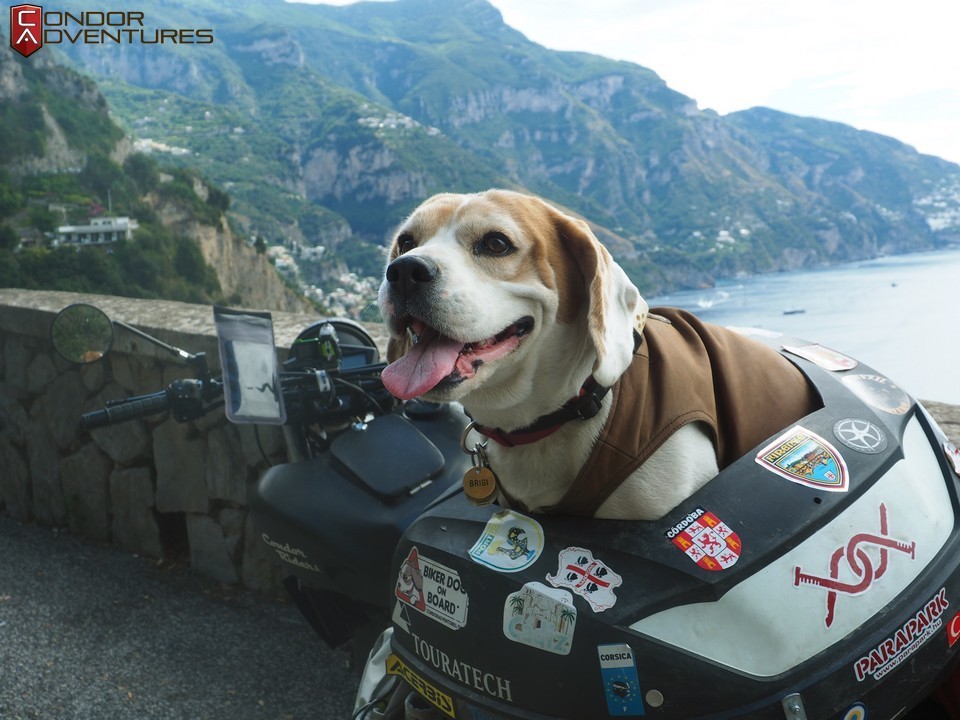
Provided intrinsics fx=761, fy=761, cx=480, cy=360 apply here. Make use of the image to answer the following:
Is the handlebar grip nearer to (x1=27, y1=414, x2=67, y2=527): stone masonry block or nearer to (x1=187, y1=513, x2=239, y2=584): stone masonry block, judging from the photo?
(x1=187, y1=513, x2=239, y2=584): stone masonry block

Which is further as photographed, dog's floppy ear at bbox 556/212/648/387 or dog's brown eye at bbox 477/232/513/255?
dog's brown eye at bbox 477/232/513/255

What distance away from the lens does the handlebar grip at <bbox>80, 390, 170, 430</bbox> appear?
1761 millimetres

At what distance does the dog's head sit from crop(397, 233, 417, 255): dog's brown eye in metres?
0.07

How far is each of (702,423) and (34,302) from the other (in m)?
4.23

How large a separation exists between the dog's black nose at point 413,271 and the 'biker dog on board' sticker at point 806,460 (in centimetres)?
67

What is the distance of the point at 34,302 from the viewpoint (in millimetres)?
4375

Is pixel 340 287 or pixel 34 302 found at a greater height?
pixel 340 287

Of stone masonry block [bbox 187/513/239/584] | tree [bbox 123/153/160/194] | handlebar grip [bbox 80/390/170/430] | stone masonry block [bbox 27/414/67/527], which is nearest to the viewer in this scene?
handlebar grip [bbox 80/390/170/430]

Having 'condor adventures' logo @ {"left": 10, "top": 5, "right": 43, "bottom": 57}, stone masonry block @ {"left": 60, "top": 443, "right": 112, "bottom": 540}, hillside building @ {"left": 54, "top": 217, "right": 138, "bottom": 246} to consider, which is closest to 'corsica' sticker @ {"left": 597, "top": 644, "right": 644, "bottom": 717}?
stone masonry block @ {"left": 60, "top": 443, "right": 112, "bottom": 540}

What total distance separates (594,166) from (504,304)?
4129 mm

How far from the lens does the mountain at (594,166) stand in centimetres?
468

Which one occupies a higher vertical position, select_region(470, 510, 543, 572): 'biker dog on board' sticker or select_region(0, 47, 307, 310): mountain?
select_region(470, 510, 543, 572): 'biker dog on board' sticker

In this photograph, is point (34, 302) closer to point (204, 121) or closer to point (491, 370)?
point (491, 370)

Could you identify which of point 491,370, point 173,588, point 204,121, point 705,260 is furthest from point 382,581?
point 204,121
